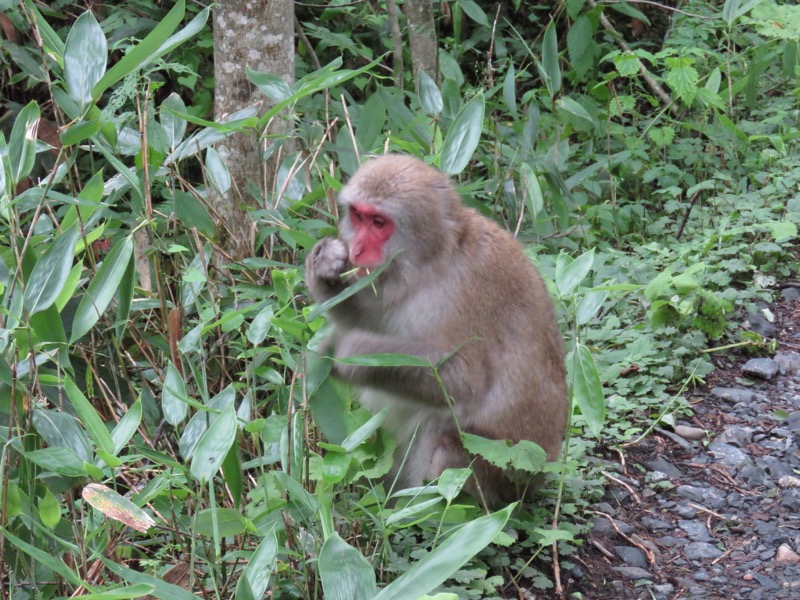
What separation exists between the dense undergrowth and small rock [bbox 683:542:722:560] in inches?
14.2

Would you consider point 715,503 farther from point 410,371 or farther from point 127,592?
point 127,592

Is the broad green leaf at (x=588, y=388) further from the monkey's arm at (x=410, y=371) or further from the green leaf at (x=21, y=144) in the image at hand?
the green leaf at (x=21, y=144)

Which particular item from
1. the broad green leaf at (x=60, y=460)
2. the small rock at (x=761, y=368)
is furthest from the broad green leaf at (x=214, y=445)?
the small rock at (x=761, y=368)

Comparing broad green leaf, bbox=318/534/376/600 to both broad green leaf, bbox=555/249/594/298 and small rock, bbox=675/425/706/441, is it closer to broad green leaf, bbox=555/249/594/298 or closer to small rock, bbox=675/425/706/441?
broad green leaf, bbox=555/249/594/298

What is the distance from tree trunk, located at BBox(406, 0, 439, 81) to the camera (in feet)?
20.5

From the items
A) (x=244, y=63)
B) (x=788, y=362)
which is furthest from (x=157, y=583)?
(x=788, y=362)

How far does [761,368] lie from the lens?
438 centimetres

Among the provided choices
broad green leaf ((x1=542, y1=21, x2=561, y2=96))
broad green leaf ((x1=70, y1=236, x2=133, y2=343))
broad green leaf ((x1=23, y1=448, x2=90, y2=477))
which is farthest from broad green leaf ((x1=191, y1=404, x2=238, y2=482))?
broad green leaf ((x1=542, y1=21, x2=561, y2=96))

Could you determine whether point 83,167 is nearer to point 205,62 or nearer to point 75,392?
point 205,62

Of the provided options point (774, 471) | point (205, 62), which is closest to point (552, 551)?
point (774, 471)

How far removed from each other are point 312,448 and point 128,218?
1.73 m

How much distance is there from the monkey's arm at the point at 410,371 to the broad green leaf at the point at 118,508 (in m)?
0.93

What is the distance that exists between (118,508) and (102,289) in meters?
0.69

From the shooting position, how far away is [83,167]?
6.59 meters
